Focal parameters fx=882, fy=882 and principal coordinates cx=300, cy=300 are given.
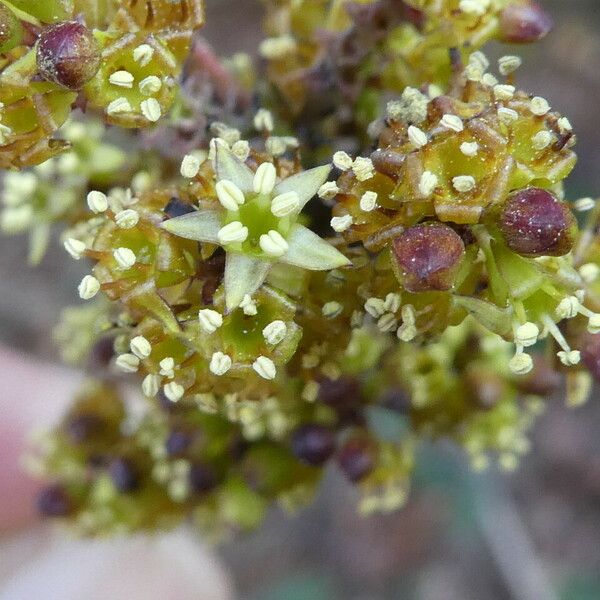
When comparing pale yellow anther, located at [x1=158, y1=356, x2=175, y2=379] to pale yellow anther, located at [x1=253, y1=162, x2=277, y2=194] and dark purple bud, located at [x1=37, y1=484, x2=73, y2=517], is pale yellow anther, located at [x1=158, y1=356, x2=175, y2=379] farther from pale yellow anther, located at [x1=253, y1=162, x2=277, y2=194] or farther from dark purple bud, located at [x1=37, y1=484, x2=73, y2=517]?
dark purple bud, located at [x1=37, y1=484, x2=73, y2=517]

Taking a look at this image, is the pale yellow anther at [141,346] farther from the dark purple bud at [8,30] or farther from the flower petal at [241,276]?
the dark purple bud at [8,30]

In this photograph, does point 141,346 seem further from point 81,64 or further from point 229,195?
point 81,64

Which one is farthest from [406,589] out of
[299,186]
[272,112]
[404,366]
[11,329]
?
[299,186]

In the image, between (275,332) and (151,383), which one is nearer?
(275,332)

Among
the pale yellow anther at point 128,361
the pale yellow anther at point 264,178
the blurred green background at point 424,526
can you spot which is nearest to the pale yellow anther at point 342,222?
the pale yellow anther at point 264,178

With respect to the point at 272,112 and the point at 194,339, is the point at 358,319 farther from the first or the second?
the point at 272,112

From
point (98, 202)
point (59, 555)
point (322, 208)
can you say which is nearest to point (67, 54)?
point (98, 202)

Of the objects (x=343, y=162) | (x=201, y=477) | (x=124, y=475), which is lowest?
(x=124, y=475)
